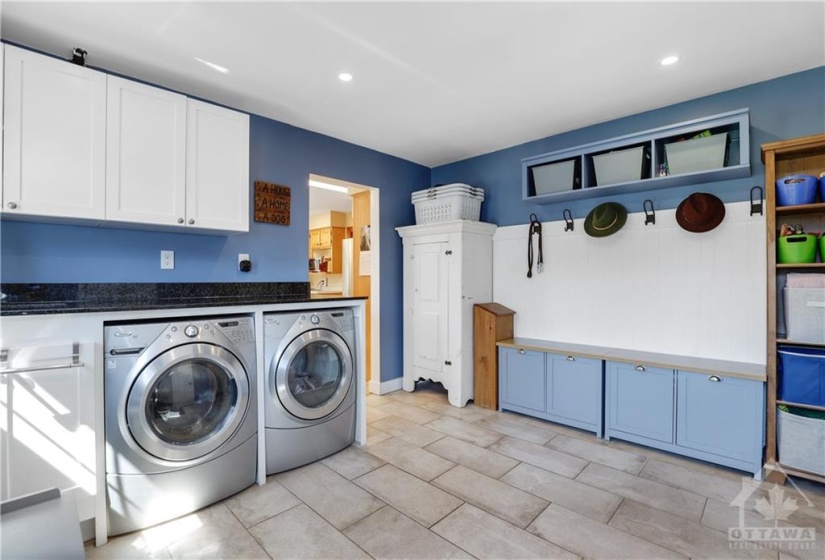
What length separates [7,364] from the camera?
155 centimetres

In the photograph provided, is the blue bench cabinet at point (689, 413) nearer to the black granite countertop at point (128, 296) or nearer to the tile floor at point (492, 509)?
the tile floor at point (492, 509)

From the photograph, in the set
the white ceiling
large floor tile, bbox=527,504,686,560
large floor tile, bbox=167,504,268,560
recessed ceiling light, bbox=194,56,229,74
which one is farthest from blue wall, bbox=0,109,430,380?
large floor tile, bbox=527,504,686,560

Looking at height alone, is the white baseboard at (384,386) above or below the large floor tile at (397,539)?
above

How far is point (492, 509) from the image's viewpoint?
2.05 metres

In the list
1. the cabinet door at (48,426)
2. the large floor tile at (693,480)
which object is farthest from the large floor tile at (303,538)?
the large floor tile at (693,480)

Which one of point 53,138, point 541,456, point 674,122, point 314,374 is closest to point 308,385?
point 314,374

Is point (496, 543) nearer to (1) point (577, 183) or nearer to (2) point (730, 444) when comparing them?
(2) point (730, 444)

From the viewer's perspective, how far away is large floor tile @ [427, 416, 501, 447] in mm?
2910

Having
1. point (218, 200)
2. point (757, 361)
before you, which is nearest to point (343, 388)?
point (218, 200)

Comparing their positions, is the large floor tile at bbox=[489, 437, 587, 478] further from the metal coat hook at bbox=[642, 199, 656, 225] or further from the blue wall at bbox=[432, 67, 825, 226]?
the blue wall at bbox=[432, 67, 825, 226]

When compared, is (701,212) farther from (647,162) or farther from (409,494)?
(409,494)

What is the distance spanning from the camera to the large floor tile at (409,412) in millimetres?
3350

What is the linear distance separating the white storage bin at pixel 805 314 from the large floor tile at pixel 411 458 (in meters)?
2.14

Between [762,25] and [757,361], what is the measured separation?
201 centimetres
